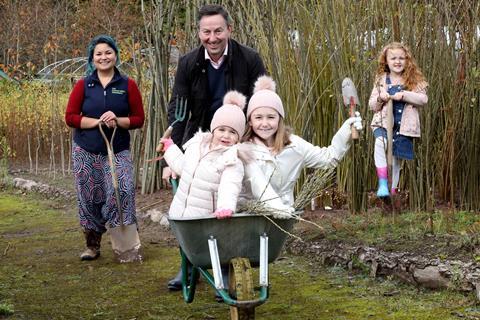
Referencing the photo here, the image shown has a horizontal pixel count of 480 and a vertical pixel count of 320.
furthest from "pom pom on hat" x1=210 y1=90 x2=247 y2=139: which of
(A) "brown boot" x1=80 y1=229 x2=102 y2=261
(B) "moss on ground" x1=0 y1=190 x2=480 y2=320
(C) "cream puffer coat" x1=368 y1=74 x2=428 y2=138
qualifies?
(C) "cream puffer coat" x1=368 y1=74 x2=428 y2=138

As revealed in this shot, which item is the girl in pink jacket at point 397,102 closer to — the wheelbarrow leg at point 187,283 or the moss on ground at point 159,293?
the moss on ground at point 159,293

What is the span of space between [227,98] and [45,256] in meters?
2.79

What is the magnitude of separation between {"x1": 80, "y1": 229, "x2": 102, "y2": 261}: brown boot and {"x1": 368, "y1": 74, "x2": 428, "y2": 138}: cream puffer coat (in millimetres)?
2066

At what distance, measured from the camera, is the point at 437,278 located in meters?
5.03

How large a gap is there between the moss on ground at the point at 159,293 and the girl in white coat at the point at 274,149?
2.10ft

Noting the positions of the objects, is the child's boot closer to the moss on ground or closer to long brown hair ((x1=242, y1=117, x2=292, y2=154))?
the moss on ground

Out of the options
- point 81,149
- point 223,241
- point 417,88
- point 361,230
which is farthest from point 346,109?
point 223,241

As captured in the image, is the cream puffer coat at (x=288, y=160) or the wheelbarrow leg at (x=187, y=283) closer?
the cream puffer coat at (x=288, y=160)

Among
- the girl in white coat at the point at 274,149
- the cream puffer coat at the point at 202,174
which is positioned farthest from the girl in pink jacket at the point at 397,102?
the cream puffer coat at the point at 202,174

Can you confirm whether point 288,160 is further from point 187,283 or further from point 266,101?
point 187,283

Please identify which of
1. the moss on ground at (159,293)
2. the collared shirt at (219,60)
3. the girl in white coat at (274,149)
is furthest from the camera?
the collared shirt at (219,60)

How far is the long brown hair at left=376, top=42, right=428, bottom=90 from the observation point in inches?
275

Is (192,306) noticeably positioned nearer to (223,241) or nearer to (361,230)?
(223,241)

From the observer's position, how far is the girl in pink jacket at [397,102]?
7.01 meters
